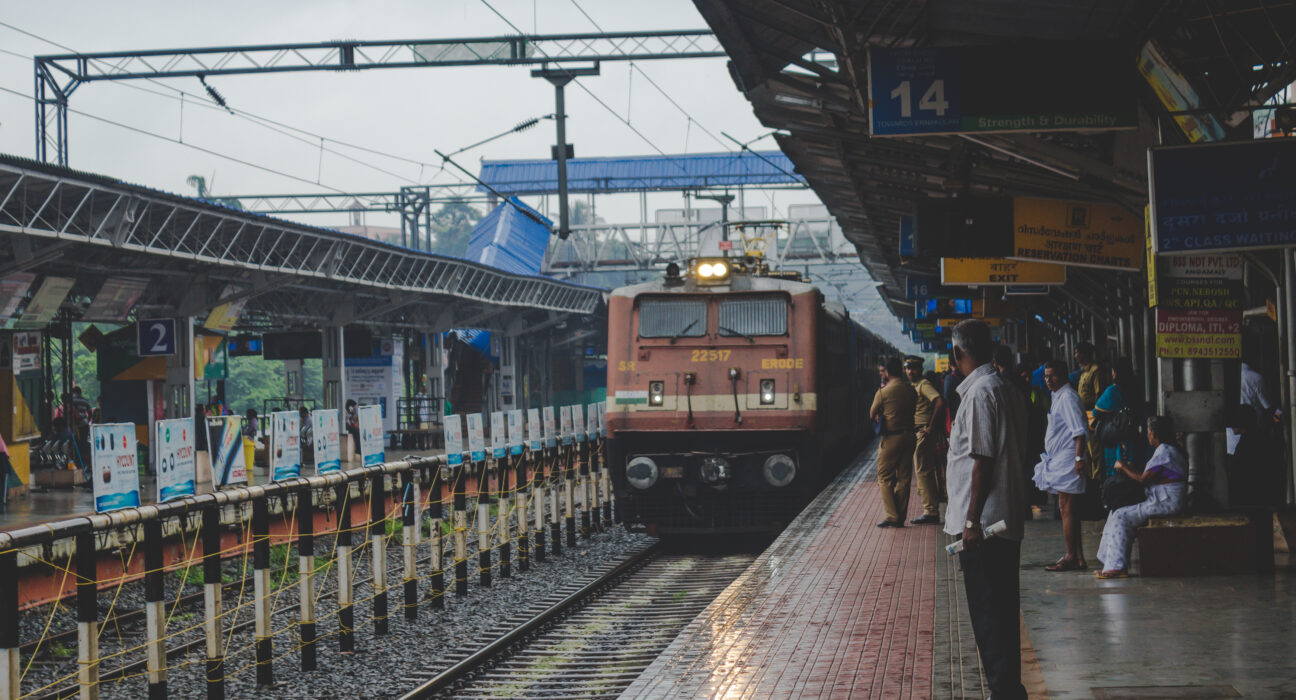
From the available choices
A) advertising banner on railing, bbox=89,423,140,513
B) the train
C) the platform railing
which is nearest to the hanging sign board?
the platform railing

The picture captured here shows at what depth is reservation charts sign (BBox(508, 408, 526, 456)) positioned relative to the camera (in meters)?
16.1

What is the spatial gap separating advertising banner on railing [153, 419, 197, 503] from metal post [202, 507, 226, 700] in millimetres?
4916

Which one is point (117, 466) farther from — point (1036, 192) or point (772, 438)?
point (1036, 192)

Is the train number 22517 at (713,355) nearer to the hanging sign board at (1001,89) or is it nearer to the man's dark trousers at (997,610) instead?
the hanging sign board at (1001,89)

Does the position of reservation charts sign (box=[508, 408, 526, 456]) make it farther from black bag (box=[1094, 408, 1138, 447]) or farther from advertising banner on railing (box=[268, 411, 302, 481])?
black bag (box=[1094, 408, 1138, 447])

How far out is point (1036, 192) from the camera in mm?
12023

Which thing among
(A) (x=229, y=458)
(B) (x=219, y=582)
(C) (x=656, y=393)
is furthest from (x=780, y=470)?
(B) (x=219, y=582)

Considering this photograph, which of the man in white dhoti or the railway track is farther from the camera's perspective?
the man in white dhoti

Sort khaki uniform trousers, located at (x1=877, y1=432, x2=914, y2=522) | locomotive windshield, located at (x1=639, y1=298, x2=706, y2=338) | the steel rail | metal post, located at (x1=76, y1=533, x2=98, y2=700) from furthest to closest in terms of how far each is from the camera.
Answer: locomotive windshield, located at (x1=639, y1=298, x2=706, y2=338), khaki uniform trousers, located at (x1=877, y1=432, x2=914, y2=522), the steel rail, metal post, located at (x1=76, y1=533, x2=98, y2=700)

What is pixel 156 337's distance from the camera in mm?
20922

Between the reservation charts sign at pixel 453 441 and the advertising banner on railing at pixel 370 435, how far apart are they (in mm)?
1367

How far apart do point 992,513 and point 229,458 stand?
512 inches

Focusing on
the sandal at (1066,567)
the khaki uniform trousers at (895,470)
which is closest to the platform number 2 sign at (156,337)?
the khaki uniform trousers at (895,470)

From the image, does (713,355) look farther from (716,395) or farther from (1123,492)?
(1123,492)
